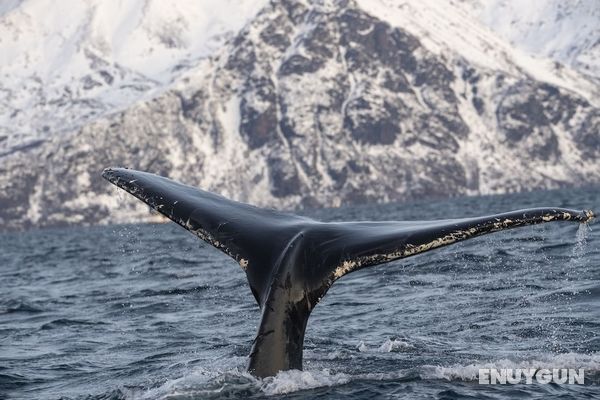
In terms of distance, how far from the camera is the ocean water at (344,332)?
435 inches

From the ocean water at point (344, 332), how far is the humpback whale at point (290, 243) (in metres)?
0.64

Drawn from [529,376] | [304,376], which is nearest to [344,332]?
[529,376]

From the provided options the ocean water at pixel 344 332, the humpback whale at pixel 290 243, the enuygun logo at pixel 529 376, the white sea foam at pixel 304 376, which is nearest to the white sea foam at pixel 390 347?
the ocean water at pixel 344 332

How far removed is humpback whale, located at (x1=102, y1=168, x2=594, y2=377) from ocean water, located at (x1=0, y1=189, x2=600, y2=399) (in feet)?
2.10

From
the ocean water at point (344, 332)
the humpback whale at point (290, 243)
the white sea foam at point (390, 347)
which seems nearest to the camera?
the humpback whale at point (290, 243)

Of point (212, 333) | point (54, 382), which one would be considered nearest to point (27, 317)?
point (212, 333)

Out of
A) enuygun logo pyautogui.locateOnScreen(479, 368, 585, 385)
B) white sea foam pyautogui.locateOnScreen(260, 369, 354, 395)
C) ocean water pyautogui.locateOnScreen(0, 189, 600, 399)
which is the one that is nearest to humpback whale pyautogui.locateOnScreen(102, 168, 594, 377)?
white sea foam pyautogui.locateOnScreen(260, 369, 354, 395)

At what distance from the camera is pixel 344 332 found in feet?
50.5

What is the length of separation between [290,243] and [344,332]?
6.09m

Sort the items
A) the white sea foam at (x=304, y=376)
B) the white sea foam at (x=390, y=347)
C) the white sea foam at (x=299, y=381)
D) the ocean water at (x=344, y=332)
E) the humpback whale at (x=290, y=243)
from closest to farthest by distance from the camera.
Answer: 1. the humpback whale at (x=290, y=243)
2. the white sea foam at (x=299, y=381)
3. the white sea foam at (x=304, y=376)
4. the ocean water at (x=344, y=332)
5. the white sea foam at (x=390, y=347)

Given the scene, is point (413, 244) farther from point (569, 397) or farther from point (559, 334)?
point (559, 334)

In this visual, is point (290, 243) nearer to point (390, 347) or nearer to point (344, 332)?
point (390, 347)

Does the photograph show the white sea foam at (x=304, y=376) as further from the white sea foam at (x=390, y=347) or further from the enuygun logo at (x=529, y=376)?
the white sea foam at (x=390, y=347)

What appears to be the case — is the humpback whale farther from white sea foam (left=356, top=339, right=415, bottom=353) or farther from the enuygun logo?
white sea foam (left=356, top=339, right=415, bottom=353)
